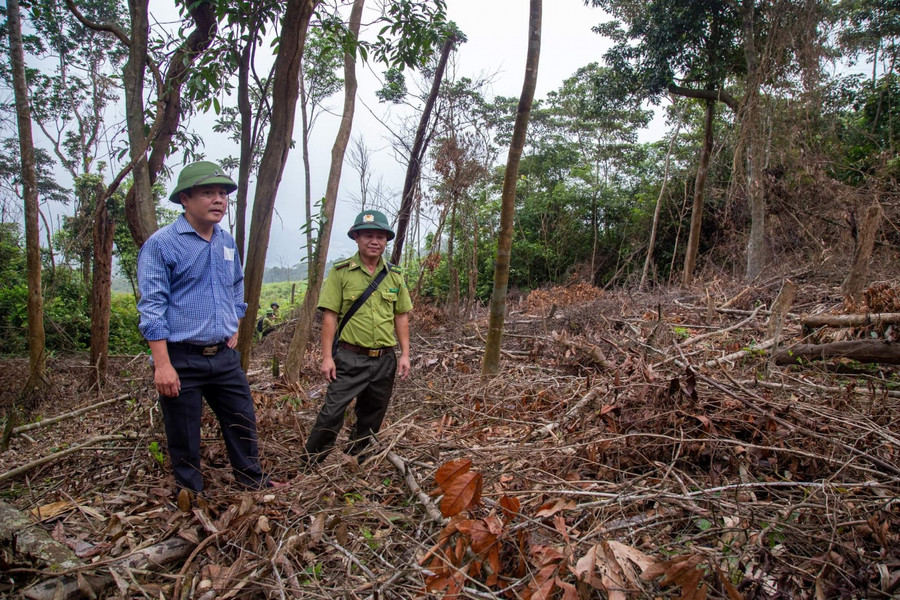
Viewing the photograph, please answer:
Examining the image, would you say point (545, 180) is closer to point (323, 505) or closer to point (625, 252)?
point (625, 252)

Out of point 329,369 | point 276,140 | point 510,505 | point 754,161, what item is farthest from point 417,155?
point 510,505

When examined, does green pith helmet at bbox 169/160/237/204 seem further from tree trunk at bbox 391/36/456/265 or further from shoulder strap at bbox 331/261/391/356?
tree trunk at bbox 391/36/456/265

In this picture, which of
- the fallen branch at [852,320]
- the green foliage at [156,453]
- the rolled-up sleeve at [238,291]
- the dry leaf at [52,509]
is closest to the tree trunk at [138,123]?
the rolled-up sleeve at [238,291]

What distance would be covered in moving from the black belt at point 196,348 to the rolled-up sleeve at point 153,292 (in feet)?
0.29

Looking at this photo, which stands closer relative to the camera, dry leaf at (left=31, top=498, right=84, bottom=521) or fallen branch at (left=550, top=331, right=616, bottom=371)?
dry leaf at (left=31, top=498, right=84, bottom=521)

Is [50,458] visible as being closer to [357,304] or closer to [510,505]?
[357,304]

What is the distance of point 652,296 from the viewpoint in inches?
361

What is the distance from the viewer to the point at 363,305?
3.03 meters

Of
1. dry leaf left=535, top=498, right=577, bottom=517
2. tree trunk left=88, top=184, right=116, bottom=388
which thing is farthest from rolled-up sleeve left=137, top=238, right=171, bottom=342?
tree trunk left=88, top=184, right=116, bottom=388

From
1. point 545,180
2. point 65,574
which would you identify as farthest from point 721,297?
point 545,180

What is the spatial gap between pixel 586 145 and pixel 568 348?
18.6m

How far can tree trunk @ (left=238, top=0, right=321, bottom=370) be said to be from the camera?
11.6 feet

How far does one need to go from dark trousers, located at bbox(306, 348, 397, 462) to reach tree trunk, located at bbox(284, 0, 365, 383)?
281cm

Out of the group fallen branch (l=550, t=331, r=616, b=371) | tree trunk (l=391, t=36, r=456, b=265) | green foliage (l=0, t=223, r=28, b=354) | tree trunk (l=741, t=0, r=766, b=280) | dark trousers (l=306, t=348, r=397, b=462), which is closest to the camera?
dark trousers (l=306, t=348, r=397, b=462)
